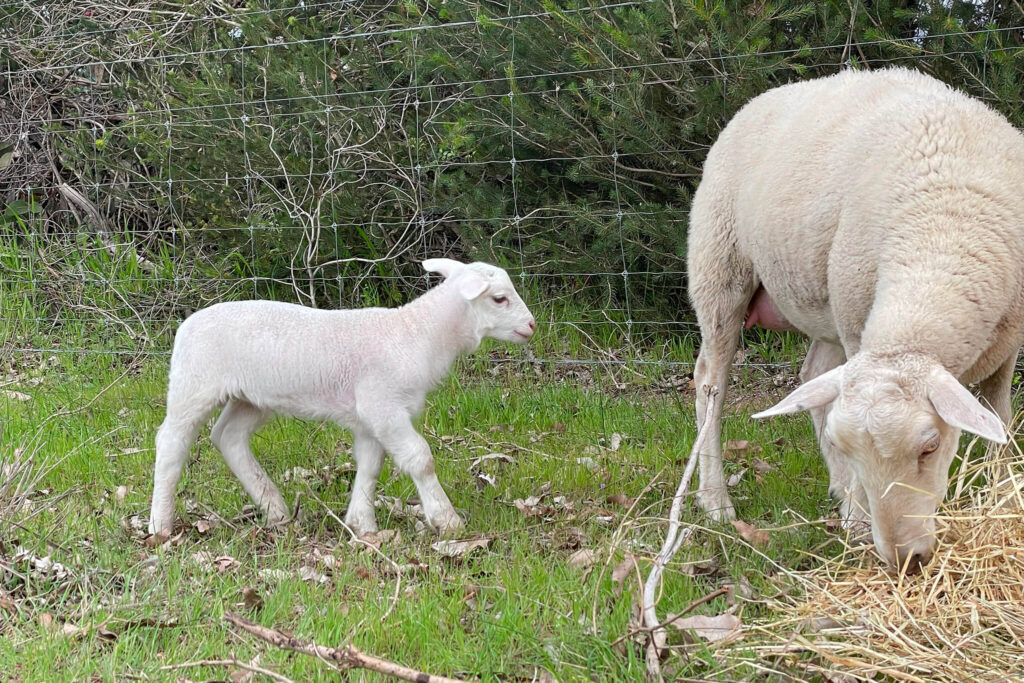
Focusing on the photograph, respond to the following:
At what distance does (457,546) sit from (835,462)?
1.56 meters

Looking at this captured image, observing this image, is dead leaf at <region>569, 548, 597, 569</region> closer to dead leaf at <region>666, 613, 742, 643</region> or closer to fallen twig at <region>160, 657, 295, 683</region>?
dead leaf at <region>666, 613, 742, 643</region>

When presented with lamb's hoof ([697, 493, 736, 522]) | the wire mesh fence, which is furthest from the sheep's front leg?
the wire mesh fence

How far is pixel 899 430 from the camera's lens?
3.08m

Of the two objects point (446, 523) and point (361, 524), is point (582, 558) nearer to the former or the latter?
point (446, 523)

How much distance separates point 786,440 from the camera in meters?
5.16

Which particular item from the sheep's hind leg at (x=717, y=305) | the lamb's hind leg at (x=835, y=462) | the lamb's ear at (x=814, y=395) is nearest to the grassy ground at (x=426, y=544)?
the lamb's hind leg at (x=835, y=462)

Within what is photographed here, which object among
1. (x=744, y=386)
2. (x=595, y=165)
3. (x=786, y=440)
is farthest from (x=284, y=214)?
(x=786, y=440)

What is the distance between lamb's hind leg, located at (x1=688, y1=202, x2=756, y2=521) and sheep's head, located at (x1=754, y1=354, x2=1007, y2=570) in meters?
1.31

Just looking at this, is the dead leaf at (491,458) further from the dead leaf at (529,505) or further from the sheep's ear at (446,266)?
the sheep's ear at (446,266)

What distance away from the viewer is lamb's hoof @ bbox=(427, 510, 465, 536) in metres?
4.11

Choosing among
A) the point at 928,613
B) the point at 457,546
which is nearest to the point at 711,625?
the point at 928,613

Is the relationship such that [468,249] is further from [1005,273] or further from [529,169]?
[1005,273]

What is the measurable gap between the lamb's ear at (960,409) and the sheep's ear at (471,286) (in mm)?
1744

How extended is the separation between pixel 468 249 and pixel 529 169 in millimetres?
751
